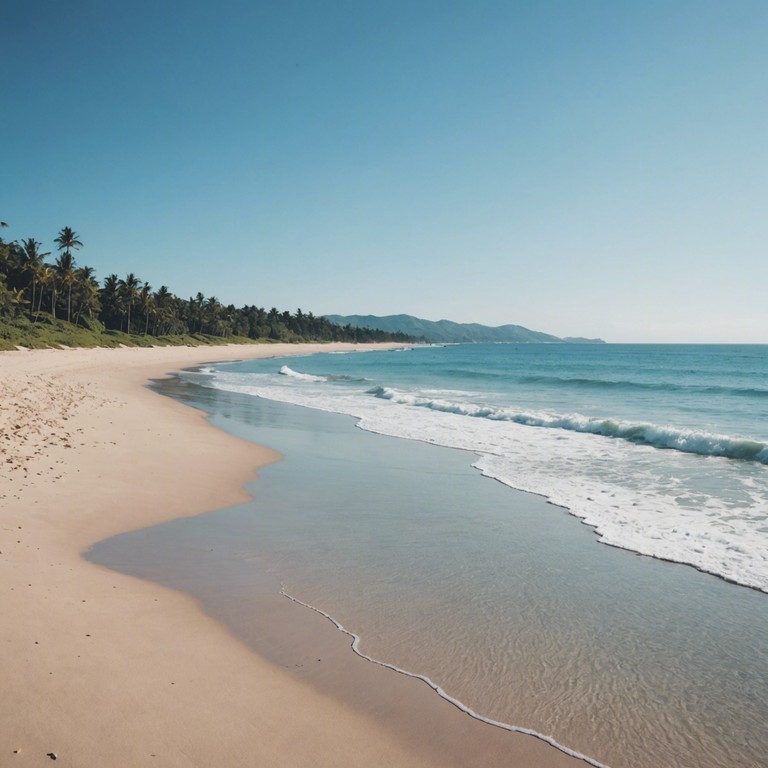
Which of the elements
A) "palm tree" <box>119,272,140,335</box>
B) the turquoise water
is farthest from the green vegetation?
the turquoise water

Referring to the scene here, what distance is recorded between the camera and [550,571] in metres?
6.99

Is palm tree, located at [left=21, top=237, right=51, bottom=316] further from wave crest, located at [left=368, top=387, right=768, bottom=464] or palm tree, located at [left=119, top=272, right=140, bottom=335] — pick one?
wave crest, located at [left=368, top=387, right=768, bottom=464]

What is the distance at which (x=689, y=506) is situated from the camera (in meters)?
10.2

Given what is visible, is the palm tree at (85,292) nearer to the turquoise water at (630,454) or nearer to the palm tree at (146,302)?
the palm tree at (146,302)

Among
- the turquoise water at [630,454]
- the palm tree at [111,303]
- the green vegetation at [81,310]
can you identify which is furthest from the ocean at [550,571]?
the palm tree at [111,303]

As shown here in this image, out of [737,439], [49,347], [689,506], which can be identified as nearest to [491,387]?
[737,439]

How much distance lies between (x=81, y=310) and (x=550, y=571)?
81.1 metres

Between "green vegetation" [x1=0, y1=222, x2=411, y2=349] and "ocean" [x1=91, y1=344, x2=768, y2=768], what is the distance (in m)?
44.7

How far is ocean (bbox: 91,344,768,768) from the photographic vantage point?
425 centimetres

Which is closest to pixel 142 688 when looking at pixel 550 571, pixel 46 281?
pixel 550 571

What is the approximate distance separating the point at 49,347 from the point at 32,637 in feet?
181

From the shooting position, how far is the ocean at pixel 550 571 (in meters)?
4.25

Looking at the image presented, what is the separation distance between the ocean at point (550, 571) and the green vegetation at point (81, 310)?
147 feet

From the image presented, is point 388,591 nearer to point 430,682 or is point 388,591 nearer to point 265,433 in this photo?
point 430,682
